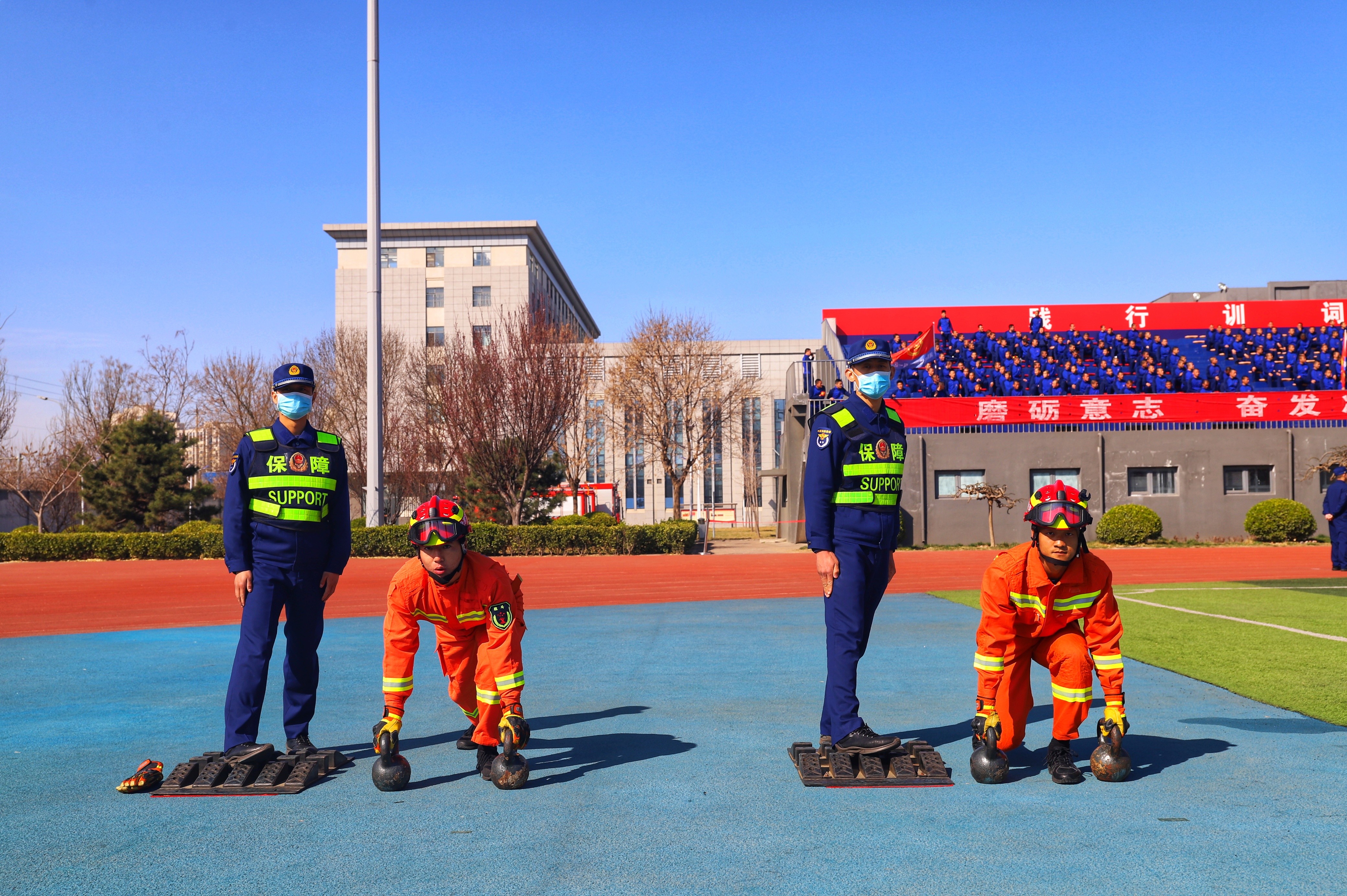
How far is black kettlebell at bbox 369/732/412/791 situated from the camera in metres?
4.60

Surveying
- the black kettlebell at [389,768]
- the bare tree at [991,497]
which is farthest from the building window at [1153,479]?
the black kettlebell at [389,768]

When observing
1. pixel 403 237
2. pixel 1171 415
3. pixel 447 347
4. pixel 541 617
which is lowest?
pixel 541 617

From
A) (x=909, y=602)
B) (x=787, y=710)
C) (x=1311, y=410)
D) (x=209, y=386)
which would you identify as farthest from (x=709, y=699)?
(x=209, y=386)

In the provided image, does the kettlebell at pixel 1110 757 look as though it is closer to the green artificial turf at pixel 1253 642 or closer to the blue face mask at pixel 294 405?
the green artificial turf at pixel 1253 642

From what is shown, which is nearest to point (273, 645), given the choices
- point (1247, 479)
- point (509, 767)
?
point (509, 767)

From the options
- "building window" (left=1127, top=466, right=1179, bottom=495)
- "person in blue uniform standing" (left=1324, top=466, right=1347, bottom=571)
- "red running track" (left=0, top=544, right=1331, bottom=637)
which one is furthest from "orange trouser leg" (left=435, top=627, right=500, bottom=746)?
"building window" (left=1127, top=466, right=1179, bottom=495)

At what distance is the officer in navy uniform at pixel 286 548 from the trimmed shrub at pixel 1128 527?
28.1 metres

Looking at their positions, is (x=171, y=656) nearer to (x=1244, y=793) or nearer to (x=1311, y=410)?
(x=1244, y=793)

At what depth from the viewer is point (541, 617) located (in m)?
12.9

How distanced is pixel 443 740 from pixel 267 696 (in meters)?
2.43

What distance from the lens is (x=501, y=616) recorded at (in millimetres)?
4898

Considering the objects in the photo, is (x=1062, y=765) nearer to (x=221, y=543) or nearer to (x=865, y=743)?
(x=865, y=743)

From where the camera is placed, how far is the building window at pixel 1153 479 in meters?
32.2

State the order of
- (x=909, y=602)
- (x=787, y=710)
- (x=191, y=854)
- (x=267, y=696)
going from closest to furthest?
(x=191, y=854) → (x=787, y=710) → (x=267, y=696) → (x=909, y=602)
